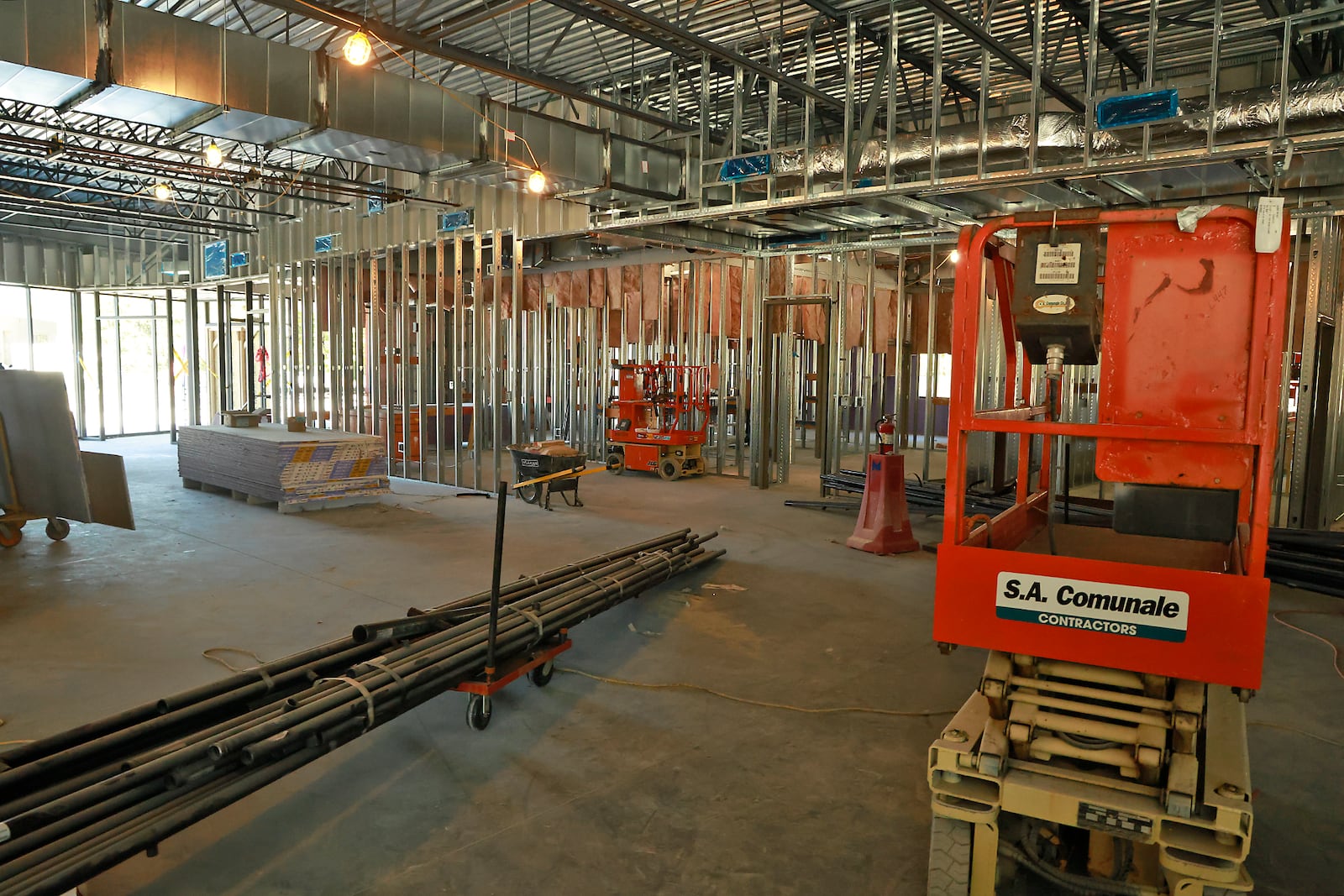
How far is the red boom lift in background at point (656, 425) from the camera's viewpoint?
12484 mm

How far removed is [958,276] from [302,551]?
6.58 meters

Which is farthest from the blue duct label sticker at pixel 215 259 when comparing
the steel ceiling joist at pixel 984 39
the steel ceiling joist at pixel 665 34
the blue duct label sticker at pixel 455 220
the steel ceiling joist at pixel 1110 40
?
the steel ceiling joist at pixel 1110 40

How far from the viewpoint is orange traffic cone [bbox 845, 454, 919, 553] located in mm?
7684

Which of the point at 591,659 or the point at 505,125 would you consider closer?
the point at 591,659

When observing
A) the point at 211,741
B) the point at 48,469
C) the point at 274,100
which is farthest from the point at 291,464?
the point at 211,741

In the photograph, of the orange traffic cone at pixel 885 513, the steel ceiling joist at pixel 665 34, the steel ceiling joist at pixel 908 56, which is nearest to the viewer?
the steel ceiling joist at pixel 665 34

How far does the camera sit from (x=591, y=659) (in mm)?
4816

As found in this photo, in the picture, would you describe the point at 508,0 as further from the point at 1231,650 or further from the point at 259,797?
the point at 1231,650

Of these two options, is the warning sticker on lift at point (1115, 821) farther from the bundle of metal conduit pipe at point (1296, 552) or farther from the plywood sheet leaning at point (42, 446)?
the plywood sheet leaning at point (42, 446)

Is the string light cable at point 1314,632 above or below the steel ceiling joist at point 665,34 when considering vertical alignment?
below

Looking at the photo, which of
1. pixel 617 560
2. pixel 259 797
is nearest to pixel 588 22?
pixel 617 560

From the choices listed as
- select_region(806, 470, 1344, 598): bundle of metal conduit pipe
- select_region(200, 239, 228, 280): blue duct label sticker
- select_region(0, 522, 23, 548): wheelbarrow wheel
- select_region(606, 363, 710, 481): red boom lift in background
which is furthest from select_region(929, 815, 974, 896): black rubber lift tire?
select_region(200, 239, 228, 280): blue duct label sticker

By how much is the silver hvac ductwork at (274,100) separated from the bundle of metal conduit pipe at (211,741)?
447 centimetres

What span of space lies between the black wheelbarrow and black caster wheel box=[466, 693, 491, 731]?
557cm
